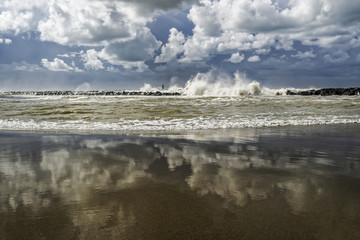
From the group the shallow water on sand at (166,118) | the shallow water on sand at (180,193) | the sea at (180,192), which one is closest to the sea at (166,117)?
the shallow water on sand at (166,118)

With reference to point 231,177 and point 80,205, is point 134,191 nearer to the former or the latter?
point 80,205

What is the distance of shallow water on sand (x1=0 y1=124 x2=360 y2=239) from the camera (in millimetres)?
2494

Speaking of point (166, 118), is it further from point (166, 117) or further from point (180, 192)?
point (180, 192)

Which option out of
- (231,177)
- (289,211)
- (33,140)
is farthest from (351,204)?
(33,140)

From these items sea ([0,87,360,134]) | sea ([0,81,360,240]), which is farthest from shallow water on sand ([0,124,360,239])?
sea ([0,87,360,134])

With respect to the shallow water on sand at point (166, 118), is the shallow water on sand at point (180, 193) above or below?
below

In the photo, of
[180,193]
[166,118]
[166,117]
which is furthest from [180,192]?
[166,117]

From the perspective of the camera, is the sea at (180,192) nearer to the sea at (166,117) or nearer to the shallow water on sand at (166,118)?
the sea at (166,117)

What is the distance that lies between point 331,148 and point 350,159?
3.65ft

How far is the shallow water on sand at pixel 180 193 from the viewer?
2494 mm

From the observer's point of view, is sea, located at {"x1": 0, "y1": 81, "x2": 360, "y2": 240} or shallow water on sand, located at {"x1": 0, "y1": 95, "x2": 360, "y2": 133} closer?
sea, located at {"x1": 0, "y1": 81, "x2": 360, "y2": 240}

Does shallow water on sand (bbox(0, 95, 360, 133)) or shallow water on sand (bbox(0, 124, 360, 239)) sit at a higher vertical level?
shallow water on sand (bbox(0, 95, 360, 133))

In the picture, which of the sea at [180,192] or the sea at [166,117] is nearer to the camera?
the sea at [180,192]

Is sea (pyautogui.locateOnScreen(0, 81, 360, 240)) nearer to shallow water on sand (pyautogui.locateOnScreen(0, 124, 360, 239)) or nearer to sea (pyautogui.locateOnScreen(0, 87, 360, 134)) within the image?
shallow water on sand (pyautogui.locateOnScreen(0, 124, 360, 239))
